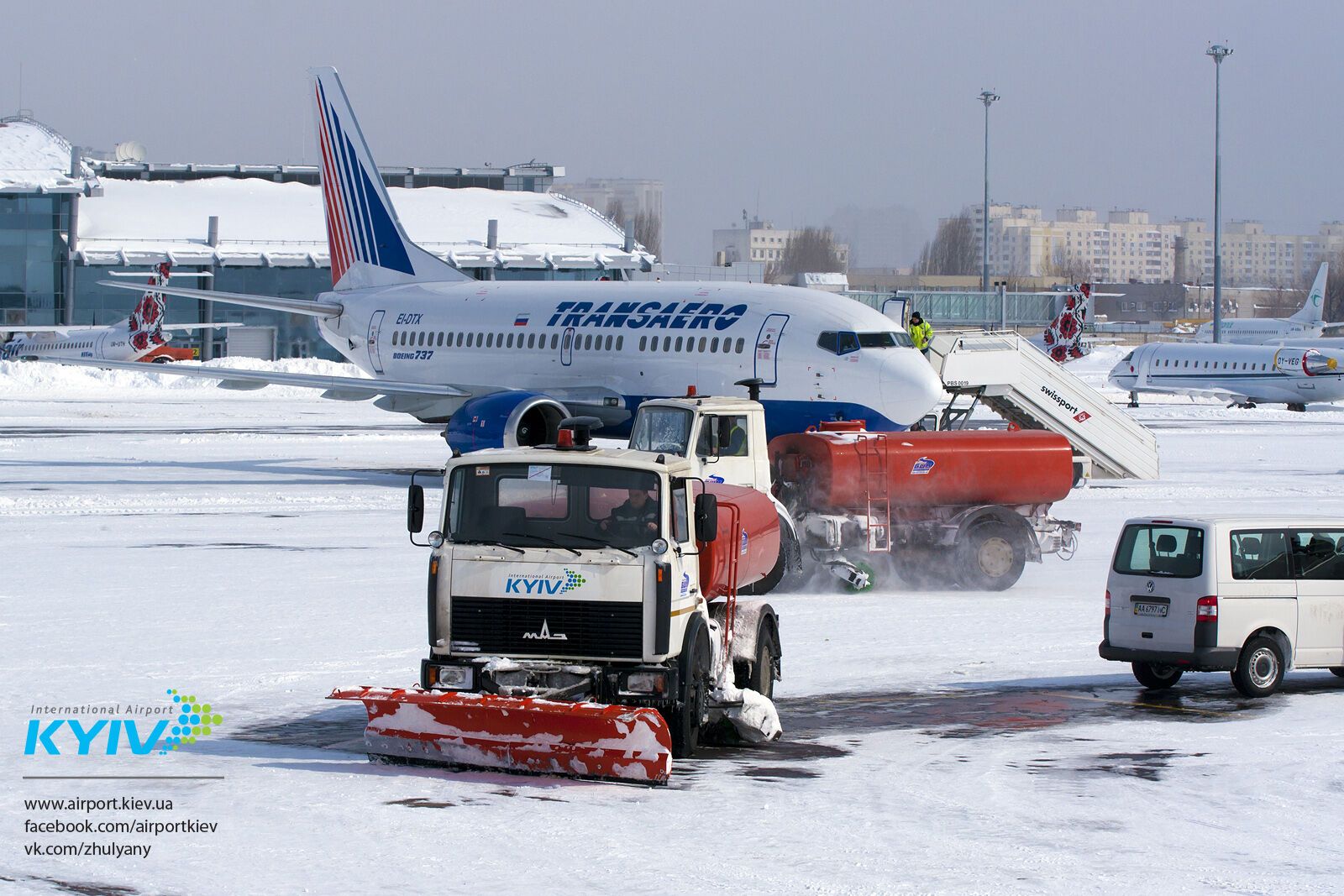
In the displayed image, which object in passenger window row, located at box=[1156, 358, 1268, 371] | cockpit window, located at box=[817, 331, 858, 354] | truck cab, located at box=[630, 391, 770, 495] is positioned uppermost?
passenger window row, located at box=[1156, 358, 1268, 371]

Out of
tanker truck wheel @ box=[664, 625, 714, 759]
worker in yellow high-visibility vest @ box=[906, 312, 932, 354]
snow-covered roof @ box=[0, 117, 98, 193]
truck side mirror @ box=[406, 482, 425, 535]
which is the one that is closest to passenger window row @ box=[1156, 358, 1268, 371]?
worker in yellow high-visibility vest @ box=[906, 312, 932, 354]

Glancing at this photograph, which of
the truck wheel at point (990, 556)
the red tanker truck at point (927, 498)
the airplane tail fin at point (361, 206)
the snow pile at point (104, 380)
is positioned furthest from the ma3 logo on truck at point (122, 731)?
the snow pile at point (104, 380)

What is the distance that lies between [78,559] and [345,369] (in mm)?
60826

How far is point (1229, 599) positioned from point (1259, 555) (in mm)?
663

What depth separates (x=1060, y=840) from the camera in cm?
961

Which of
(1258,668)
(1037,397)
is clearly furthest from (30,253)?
(1258,668)

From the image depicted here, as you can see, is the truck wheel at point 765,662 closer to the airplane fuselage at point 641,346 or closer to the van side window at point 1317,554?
the van side window at point 1317,554

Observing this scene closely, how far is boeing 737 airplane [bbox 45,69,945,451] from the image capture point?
30688 millimetres

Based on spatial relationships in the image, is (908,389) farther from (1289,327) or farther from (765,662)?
(1289,327)

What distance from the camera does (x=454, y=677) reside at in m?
11.3

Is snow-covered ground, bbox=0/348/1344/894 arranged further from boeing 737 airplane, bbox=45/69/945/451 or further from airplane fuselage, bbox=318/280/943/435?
boeing 737 airplane, bbox=45/69/945/451

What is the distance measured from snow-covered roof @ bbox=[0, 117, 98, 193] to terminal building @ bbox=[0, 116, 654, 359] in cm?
10

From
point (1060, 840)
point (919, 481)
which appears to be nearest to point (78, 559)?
point (919, 481)

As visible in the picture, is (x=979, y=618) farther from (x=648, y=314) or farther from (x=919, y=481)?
(x=648, y=314)
